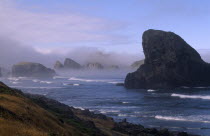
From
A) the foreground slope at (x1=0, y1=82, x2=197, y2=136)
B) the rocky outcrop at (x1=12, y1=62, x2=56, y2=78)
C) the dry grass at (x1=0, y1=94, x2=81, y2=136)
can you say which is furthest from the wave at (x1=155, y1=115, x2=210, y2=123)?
the rocky outcrop at (x1=12, y1=62, x2=56, y2=78)

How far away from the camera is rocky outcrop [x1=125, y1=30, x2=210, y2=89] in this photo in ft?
283

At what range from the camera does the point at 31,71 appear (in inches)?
7505

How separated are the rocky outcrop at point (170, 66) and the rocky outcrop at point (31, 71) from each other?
351 ft

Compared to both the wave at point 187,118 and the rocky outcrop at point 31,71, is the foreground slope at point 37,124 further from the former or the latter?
the rocky outcrop at point 31,71

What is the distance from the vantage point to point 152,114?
148 feet

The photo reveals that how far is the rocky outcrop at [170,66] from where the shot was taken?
283 feet

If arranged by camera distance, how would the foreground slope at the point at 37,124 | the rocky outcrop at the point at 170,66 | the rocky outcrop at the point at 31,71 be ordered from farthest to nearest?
the rocky outcrop at the point at 31,71 → the rocky outcrop at the point at 170,66 → the foreground slope at the point at 37,124

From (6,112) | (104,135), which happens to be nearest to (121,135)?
(104,135)

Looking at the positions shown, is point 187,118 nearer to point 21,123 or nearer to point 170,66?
point 21,123

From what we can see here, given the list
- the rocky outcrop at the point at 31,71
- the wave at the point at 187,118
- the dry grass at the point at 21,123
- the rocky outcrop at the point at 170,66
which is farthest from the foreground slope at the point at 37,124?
the rocky outcrop at the point at 31,71

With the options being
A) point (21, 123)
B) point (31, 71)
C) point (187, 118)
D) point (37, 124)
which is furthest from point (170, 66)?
point (31, 71)

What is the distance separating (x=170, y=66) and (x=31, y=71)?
12207 cm

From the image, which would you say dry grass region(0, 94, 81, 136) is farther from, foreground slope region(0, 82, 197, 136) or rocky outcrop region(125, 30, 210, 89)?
rocky outcrop region(125, 30, 210, 89)

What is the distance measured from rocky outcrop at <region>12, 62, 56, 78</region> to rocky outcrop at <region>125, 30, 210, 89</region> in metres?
107
